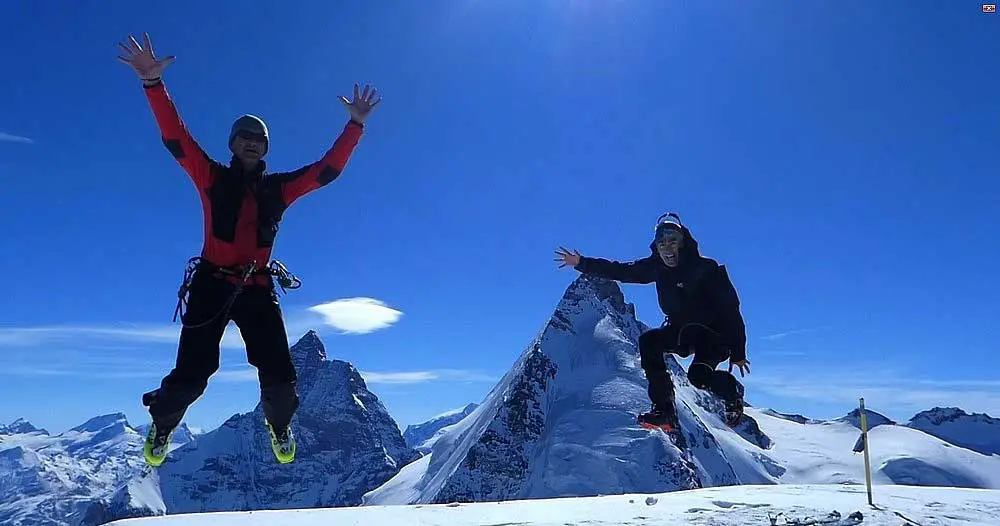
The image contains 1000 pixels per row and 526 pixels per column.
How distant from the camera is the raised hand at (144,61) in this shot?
23.9 feet

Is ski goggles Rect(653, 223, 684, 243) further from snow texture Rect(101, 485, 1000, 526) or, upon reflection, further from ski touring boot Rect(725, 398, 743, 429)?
snow texture Rect(101, 485, 1000, 526)

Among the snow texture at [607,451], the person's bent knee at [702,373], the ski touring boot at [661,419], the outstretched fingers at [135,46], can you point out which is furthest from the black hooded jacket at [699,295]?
the snow texture at [607,451]

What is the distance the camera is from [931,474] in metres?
169

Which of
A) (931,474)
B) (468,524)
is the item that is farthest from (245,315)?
(931,474)

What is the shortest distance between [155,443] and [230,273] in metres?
2.06

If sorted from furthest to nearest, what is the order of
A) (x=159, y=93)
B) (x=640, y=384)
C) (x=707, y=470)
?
(x=640, y=384) < (x=707, y=470) < (x=159, y=93)

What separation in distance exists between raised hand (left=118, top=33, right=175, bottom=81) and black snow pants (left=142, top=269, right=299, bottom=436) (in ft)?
7.08

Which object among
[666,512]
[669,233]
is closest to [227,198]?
[669,233]

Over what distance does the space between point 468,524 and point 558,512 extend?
1604 mm

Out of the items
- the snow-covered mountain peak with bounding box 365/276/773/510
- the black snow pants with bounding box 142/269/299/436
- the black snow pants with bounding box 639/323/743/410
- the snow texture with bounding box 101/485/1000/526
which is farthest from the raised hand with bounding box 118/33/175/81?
the snow-covered mountain peak with bounding box 365/276/773/510

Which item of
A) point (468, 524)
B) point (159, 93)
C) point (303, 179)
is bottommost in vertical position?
point (468, 524)

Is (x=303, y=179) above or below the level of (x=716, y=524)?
above

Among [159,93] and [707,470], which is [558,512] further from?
[707,470]

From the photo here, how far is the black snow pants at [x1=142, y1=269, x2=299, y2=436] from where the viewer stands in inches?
289
